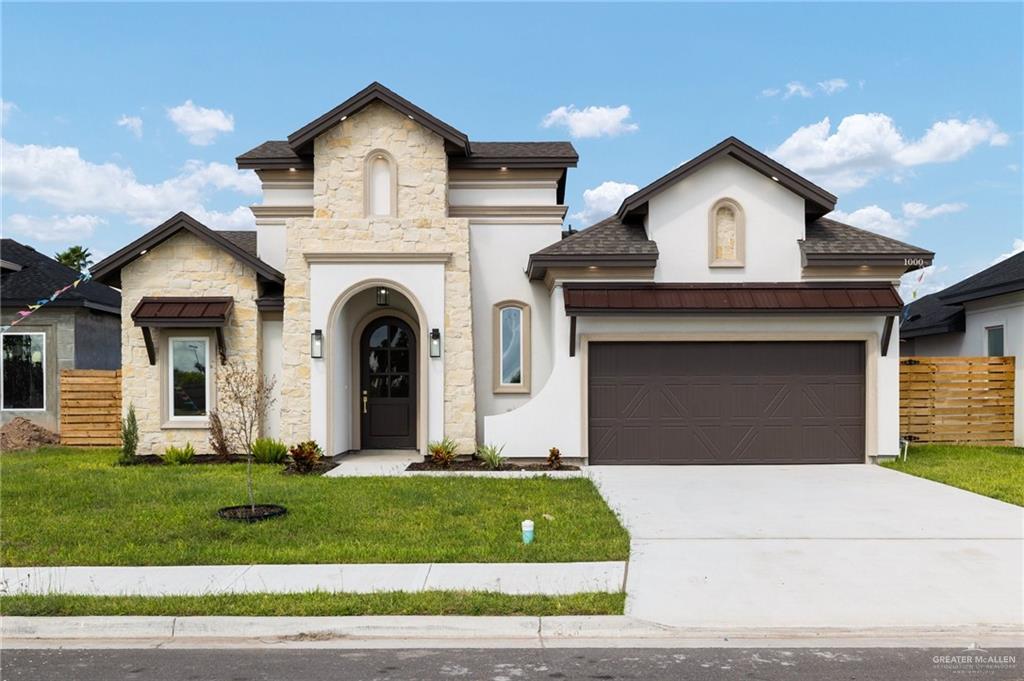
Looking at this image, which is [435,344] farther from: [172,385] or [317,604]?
[317,604]

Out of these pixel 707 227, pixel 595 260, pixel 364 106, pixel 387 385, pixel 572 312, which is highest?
pixel 364 106

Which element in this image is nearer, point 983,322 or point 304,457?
point 304,457

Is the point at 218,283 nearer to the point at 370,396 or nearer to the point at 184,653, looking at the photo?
the point at 370,396

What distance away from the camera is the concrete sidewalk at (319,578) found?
651cm

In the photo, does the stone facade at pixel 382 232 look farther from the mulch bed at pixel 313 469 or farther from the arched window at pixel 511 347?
the arched window at pixel 511 347

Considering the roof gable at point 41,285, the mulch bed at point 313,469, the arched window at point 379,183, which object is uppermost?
the arched window at point 379,183

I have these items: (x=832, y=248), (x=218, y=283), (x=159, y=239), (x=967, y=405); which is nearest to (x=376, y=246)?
(x=218, y=283)

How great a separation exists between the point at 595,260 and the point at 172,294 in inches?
330

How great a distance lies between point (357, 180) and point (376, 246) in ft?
4.53

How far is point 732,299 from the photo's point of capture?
535 inches

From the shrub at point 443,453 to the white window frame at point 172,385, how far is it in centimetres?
465

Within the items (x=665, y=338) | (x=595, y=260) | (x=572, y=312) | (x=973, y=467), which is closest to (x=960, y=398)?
(x=973, y=467)

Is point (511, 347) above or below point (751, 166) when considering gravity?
below

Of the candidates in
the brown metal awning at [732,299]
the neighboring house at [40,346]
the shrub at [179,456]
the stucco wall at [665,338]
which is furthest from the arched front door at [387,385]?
the neighboring house at [40,346]
